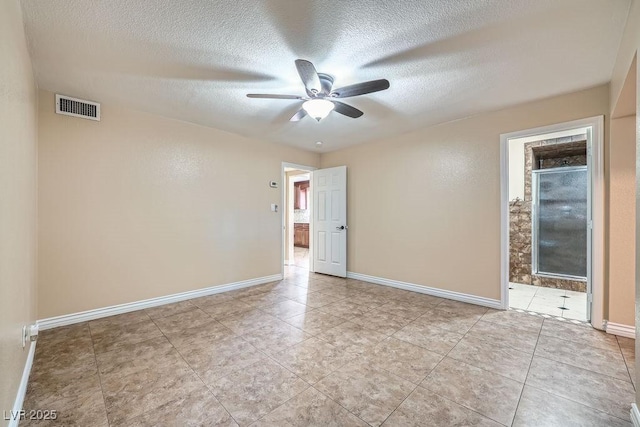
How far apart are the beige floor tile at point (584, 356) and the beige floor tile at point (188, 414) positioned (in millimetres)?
2511

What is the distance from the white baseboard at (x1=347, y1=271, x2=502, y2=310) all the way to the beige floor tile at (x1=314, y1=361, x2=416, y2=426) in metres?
2.08

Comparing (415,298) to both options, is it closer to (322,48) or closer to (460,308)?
(460,308)

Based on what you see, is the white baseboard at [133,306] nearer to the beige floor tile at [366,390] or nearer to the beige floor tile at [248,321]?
the beige floor tile at [248,321]

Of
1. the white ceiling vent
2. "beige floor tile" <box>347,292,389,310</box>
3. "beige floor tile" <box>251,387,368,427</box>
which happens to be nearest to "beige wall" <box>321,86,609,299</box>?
"beige floor tile" <box>347,292,389,310</box>

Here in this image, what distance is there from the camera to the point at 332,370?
197 cm

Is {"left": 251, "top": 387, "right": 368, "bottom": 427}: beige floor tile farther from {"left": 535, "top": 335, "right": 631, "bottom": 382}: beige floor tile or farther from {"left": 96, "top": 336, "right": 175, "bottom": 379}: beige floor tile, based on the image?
{"left": 535, "top": 335, "right": 631, "bottom": 382}: beige floor tile

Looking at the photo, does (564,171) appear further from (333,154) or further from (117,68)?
(117,68)

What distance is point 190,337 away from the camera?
8.21 ft

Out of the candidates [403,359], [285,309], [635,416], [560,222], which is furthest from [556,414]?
[560,222]

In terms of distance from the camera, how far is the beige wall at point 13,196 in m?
1.27

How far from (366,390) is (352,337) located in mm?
750

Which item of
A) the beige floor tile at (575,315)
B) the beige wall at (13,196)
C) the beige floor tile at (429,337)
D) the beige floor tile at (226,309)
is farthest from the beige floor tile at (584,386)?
the beige wall at (13,196)

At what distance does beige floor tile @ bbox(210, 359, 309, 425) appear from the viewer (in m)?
1.57

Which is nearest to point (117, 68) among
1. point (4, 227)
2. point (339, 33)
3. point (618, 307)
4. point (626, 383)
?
point (4, 227)
